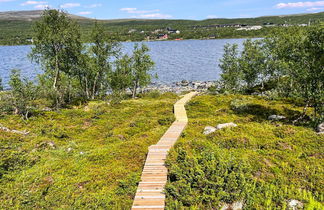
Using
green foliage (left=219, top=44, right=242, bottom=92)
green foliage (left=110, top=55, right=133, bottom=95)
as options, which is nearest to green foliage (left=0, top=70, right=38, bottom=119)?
green foliage (left=110, top=55, right=133, bottom=95)

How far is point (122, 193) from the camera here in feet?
39.1

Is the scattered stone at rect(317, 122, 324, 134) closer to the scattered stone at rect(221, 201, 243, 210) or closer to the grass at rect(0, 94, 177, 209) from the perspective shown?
the scattered stone at rect(221, 201, 243, 210)

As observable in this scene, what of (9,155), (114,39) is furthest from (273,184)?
(114,39)

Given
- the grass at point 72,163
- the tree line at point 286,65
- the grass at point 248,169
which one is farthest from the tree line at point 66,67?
the grass at point 248,169

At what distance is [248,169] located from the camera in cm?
1277

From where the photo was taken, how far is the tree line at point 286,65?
67.5 ft

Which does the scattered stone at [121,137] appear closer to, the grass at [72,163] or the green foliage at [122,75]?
the grass at [72,163]

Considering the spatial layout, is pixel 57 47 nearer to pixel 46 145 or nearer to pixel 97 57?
pixel 97 57

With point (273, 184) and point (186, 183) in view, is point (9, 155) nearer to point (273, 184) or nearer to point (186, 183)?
point (186, 183)

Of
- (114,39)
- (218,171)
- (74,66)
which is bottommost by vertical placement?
(218,171)

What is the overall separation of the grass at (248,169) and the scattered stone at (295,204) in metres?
0.18

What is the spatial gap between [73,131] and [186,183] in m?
15.6

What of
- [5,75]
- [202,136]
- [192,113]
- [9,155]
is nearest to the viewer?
[9,155]

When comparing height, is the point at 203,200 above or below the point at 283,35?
below
